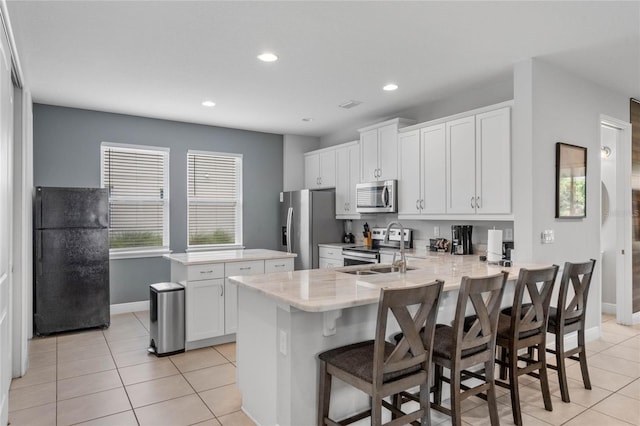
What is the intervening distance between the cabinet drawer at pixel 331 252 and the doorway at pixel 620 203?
123 inches

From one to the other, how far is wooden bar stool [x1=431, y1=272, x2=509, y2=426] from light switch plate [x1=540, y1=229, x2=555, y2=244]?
61.8 inches

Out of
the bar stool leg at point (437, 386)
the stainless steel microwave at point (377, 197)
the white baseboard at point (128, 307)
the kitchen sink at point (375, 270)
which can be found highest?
the stainless steel microwave at point (377, 197)

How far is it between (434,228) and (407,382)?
3.20 metres

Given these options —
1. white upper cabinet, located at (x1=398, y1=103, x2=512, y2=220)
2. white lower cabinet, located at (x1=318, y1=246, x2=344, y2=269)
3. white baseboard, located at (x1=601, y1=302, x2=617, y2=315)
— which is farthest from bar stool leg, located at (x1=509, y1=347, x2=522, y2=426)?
white baseboard, located at (x1=601, y1=302, x2=617, y2=315)

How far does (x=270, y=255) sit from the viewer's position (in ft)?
14.3

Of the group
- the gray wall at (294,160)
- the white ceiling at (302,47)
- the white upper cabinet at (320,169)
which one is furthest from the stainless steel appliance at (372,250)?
the gray wall at (294,160)

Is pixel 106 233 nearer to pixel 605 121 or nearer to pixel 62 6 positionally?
pixel 62 6

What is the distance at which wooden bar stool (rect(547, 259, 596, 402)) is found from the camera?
283 cm

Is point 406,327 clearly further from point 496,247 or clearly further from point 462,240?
point 462,240

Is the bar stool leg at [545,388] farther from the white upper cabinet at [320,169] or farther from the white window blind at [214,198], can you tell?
the white window blind at [214,198]

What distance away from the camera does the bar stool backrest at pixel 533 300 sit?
2547mm

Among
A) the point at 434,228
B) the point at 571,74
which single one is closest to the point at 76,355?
the point at 434,228

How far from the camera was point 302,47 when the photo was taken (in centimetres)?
319

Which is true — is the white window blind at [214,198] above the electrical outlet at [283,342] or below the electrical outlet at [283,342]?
above
